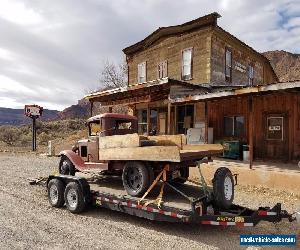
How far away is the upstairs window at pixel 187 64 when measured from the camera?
1984cm

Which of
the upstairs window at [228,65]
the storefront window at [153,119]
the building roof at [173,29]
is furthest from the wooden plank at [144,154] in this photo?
the upstairs window at [228,65]

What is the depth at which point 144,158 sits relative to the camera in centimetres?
677

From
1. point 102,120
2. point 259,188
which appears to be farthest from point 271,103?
point 102,120

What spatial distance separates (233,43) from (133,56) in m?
7.92

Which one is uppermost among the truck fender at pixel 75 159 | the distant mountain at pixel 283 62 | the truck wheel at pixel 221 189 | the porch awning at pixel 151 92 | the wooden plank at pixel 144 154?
the distant mountain at pixel 283 62

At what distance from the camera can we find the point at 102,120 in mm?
9125

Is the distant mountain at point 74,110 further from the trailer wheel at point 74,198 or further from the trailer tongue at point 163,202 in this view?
the trailer wheel at point 74,198

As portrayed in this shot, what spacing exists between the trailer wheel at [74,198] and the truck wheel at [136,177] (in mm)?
1257

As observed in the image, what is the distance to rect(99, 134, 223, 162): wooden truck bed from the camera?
642 cm

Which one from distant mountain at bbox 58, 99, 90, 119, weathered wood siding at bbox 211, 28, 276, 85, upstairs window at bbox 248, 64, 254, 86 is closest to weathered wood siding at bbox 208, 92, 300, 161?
weathered wood siding at bbox 211, 28, 276, 85

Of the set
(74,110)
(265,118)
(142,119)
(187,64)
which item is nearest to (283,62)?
(187,64)

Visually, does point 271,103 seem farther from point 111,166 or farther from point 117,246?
point 117,246

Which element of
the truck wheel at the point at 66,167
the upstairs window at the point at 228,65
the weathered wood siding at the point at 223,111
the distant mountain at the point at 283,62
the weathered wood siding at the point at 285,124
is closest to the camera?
the truck wheel at the point at 66,167

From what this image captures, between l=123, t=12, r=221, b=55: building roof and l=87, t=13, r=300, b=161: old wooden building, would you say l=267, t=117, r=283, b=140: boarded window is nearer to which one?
l=87, t=13, r=300, b=161: old wooden building
